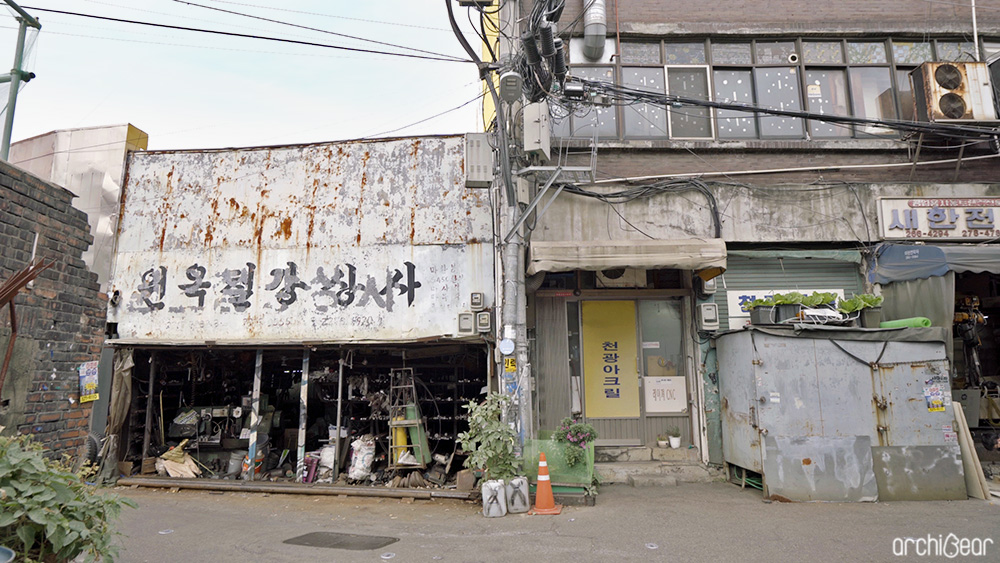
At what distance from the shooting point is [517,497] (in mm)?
8312

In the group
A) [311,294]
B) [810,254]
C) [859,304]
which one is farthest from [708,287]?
[311,294]

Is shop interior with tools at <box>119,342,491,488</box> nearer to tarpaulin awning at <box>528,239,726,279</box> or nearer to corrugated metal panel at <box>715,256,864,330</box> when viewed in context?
tarpaulin awning at <box>528,239,726,279</box>

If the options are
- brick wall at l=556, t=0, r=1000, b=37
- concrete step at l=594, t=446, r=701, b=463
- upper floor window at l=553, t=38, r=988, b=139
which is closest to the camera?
concrete step at l=594, t=446, r=701, b=463

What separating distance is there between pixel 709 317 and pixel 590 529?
4705 mm

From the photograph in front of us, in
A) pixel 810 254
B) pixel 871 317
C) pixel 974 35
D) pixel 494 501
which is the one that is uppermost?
pixel 974 35

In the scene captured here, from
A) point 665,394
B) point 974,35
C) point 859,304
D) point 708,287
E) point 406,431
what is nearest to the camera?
point 859,304

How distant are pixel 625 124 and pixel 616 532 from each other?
24.1 feet

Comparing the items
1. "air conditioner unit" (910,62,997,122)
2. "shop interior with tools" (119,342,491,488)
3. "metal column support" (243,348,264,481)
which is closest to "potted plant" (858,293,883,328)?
"air conditioner unit" (910,62,997,122)

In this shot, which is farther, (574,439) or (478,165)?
(478,165)

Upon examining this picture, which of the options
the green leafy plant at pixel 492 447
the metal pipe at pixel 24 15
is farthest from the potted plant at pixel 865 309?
the metal pipe at pixel 24 15

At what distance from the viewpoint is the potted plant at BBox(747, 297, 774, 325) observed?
9.48 m

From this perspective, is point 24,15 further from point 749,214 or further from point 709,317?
point 749,214

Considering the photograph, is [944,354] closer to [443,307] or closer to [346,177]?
[443,307]

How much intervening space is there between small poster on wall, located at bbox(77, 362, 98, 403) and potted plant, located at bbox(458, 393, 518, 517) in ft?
15.7
